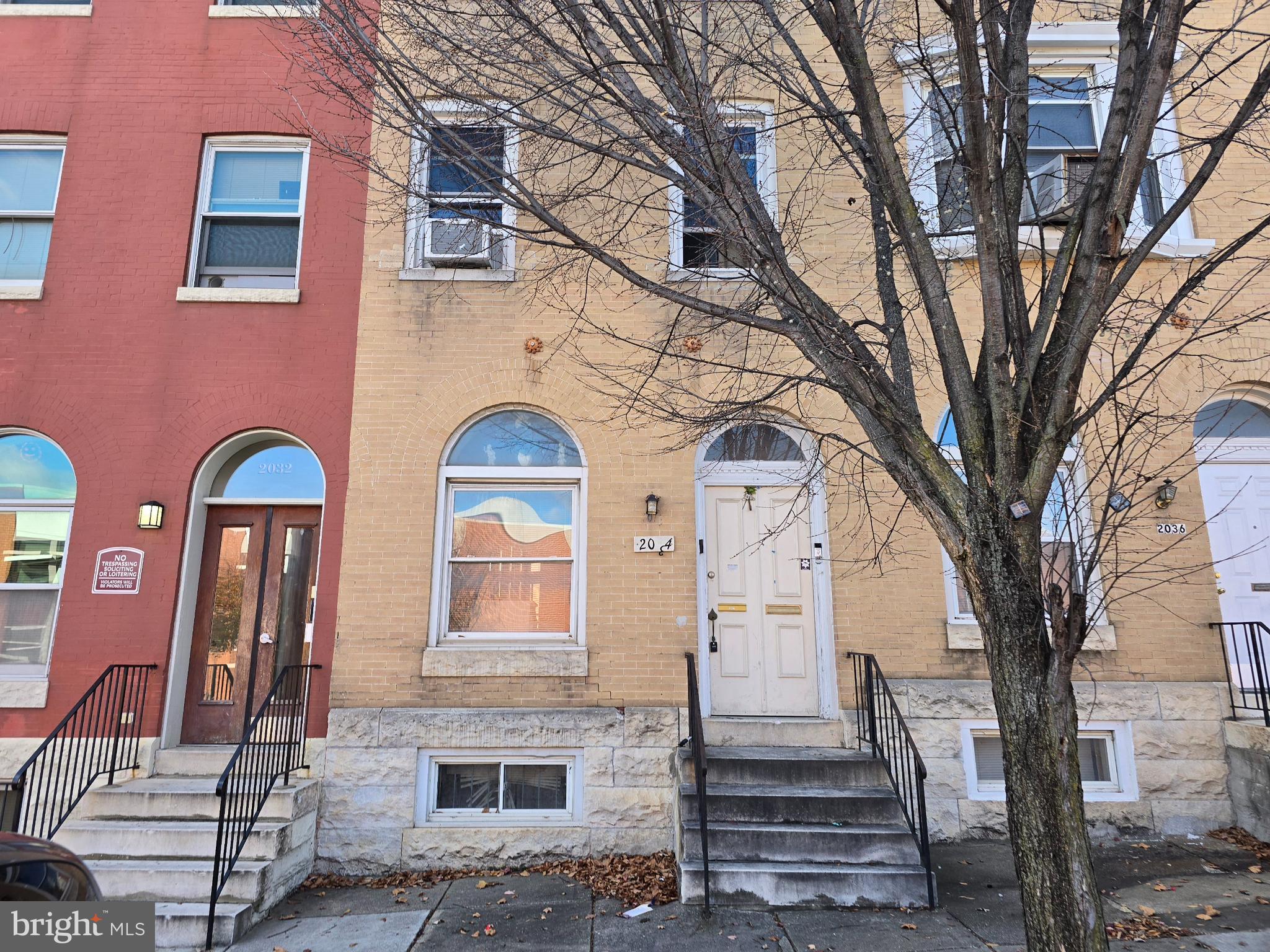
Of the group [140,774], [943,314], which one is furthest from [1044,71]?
[140,774]

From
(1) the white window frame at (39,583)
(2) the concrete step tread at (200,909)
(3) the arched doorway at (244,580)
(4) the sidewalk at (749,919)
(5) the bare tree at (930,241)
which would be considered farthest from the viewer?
(3) the arched doorway at (244,580)

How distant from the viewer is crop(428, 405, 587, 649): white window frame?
7051mm

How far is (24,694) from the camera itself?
6793mm

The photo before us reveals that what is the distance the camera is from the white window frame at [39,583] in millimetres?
7031

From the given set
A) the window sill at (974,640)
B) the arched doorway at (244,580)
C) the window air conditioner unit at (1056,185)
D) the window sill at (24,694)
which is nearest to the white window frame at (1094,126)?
the window air conditioner unit at (1056,185)

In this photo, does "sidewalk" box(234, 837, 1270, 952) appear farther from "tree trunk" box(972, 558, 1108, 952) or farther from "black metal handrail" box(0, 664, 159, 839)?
"black metal handrail" box(0, 664, 159, 839)

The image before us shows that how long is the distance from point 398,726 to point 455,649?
79 cm

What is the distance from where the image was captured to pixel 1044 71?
8281mm

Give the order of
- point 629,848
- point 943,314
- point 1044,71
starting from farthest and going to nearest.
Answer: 1. point 1044,71
2. point 629,848
3. point 943,314

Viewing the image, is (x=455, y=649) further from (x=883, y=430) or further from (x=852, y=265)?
(x=852, y=265)

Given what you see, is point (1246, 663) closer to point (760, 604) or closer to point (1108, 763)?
point (1108, 763)

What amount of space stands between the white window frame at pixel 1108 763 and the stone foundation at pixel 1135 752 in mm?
37

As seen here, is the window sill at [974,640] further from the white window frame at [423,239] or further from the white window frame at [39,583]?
the white window frame at [39,583]

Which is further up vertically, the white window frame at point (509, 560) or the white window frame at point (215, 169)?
the white window frame at point (215, 169)
